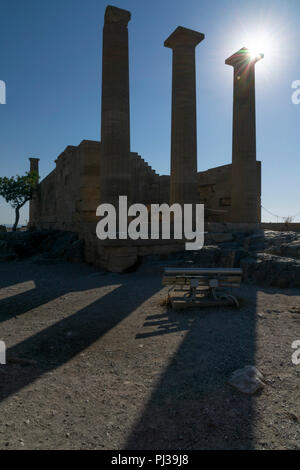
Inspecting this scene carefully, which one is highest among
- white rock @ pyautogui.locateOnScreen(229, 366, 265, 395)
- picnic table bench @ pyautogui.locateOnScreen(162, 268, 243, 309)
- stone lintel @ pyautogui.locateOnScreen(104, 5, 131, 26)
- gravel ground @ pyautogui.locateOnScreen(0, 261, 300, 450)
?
stone lintel @ pyautogui.locateOnScreen(104, 5, 131, 26)

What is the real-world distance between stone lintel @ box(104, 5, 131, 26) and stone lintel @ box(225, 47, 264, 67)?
6.41 m

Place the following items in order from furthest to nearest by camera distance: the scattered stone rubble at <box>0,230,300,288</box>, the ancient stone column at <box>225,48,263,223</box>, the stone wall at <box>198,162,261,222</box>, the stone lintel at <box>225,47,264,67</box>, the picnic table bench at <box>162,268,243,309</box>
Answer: the stone wall at <box>198,162,261,222</box>
the stone lintel at <box>225,47,264,67</box>
the ancient stone column at <box>225,48,263,223</box>
the scattered stone rubble at <box>0,230,300,288</box>
the picnic table bench at <box>162,268,243,309</box>

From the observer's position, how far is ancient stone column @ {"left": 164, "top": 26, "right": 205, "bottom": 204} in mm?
13000

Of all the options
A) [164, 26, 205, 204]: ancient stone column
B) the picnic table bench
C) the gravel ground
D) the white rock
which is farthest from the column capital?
the white rock

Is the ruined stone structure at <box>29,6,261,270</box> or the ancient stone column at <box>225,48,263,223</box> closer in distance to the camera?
the ruined stone structure at <box>29,6,261,270</box>

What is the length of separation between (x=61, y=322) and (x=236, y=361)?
308 cm

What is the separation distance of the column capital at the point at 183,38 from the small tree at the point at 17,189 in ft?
71.5

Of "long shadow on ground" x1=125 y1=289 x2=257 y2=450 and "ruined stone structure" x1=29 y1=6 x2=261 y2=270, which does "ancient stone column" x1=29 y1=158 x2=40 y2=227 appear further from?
"long shadow on ground" x1=125 y1=289 x2=257 y2=450

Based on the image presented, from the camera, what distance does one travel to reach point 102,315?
18.4ft

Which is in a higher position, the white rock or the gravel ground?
the white rock

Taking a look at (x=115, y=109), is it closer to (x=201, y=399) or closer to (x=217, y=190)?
(x=217, y=190)

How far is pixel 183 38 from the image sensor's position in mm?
12883

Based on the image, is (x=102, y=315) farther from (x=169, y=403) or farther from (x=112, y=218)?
(x=112, y=218)

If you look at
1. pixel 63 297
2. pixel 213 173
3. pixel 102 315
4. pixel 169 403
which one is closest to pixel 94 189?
pixel 213 173
